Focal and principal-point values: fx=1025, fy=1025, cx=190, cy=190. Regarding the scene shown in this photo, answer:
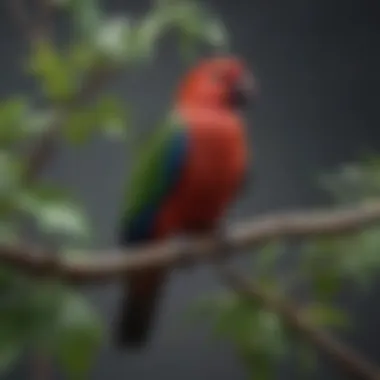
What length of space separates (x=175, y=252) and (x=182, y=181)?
178 millimetres

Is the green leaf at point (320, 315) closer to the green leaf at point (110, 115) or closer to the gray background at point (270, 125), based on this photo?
the green leaf at point (110, 115)

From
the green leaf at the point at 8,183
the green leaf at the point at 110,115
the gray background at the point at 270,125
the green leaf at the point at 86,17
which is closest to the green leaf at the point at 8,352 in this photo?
the green leaf at the point at 8,183

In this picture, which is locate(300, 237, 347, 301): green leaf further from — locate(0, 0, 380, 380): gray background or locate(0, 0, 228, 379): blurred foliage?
locate(0, 0, 380, 380): gray background

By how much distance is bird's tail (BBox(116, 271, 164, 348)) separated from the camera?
100 centimetres

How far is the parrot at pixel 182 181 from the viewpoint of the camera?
1006 millimetres

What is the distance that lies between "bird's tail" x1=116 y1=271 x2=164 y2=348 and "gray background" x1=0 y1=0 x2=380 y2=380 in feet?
1.64

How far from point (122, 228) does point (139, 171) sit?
0.06 m

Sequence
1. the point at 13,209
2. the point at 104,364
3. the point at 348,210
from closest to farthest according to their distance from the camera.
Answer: the point at 13,209 → the point at 348,210 → the point at 104,364

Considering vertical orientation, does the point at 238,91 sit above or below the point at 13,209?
above

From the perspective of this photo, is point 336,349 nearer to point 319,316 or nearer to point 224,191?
point 319,316

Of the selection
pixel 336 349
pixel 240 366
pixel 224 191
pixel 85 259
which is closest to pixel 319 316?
pixel 336 349

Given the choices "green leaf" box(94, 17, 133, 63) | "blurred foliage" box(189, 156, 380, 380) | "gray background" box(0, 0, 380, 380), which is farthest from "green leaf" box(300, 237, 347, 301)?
"gray background" box(0, 0, 380, 380)

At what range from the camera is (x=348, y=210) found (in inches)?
38.0

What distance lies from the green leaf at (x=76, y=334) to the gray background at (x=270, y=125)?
27.7 inches
